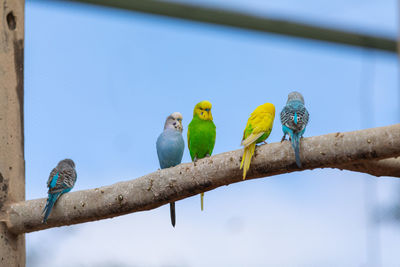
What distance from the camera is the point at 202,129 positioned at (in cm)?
326

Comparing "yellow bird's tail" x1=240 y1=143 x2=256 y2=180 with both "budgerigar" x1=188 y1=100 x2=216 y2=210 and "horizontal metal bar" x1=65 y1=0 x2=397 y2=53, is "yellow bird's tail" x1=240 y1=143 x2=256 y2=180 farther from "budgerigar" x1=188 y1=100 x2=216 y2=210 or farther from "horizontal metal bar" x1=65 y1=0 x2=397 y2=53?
"horizontal metal bar" x1=65 y1=0 x2=397 y2=53

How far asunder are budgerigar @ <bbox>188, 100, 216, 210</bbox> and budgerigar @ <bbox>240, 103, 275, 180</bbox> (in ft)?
1.32

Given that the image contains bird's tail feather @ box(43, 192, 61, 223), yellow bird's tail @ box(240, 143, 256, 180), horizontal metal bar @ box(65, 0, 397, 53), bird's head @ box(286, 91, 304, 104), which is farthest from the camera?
horizontal metal bar @ box(65, 0, 397, 53)

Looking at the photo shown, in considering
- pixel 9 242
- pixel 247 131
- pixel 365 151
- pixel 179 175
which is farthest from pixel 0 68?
pixel 365 151

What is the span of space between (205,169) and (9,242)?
1.37 meters

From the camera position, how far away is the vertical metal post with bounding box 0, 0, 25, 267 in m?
3.25

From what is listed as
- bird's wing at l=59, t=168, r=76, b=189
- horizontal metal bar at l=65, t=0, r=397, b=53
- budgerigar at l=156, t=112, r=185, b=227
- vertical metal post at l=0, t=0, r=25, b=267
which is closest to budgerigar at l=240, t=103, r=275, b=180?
budgerigar at l=156, t=112, r=185, b=227

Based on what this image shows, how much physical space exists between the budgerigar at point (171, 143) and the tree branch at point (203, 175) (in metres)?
0.36

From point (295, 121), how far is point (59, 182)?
144 centimetres

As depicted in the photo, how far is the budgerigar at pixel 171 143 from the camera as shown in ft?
10.6

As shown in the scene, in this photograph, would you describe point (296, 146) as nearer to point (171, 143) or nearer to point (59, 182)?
point (171, 143)

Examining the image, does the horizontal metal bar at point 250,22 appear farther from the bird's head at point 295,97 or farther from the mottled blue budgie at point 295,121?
the mottled blue budgie at point 295,121

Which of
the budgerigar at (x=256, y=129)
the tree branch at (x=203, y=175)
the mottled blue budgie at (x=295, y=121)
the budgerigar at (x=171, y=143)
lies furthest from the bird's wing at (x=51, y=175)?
the mottled blue budgie at (x=295, y=121)

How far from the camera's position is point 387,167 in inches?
119
